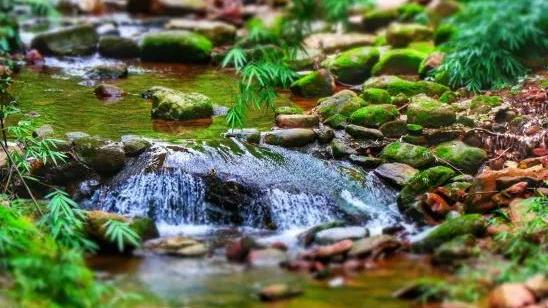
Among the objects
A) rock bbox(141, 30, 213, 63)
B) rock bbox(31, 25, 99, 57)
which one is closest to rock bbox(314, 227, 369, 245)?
rock bbox(141, 30, 213, 63)

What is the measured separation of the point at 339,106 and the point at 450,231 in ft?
9.29

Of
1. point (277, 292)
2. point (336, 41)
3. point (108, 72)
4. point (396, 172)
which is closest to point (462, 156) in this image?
point (396, 172)

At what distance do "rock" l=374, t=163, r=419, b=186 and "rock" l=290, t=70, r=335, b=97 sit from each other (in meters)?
2.47

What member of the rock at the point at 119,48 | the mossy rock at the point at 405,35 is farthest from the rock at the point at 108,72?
the mossy rock at the point at 405,35

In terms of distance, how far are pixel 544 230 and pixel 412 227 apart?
44.2 inches

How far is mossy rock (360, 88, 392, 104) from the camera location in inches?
323

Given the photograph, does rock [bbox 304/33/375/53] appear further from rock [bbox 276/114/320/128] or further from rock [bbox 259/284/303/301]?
rock [bbox 259/284/303/301]

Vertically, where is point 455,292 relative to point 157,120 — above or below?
below

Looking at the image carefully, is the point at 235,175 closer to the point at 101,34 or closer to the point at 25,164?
the point at 25,164

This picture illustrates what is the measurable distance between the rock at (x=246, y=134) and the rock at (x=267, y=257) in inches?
78.8

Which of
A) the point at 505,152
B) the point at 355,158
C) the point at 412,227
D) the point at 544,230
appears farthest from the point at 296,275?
the point at 505,152

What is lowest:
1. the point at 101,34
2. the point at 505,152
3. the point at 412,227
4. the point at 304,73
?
the point at 412,227

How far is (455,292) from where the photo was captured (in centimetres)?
429

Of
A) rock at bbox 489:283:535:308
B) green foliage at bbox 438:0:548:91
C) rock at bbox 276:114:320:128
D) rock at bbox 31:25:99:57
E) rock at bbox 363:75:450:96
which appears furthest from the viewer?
rock at bbox 31:25:99:57
